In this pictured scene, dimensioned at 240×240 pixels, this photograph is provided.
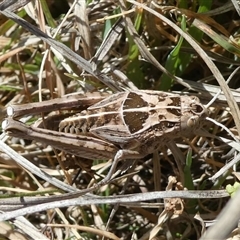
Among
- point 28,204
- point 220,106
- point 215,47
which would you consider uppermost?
point 215,47

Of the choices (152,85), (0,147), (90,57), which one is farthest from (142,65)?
(0,147)

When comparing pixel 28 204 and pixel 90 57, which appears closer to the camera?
pixel 28 204

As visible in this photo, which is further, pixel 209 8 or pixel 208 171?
pixel 208 171

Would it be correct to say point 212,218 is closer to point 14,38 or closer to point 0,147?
point 0,147

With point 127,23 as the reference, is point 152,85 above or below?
below

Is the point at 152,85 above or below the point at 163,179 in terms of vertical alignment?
above

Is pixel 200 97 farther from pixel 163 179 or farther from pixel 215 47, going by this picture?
pixel 163 179

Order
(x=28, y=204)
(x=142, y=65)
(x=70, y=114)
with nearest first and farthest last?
(x=28, y=204) < (x=70, y=114) < (x=142, y=65)

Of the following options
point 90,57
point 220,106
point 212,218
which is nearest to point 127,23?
point 90,57

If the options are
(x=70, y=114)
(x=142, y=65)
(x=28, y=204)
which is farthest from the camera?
(x=142, y=65)
